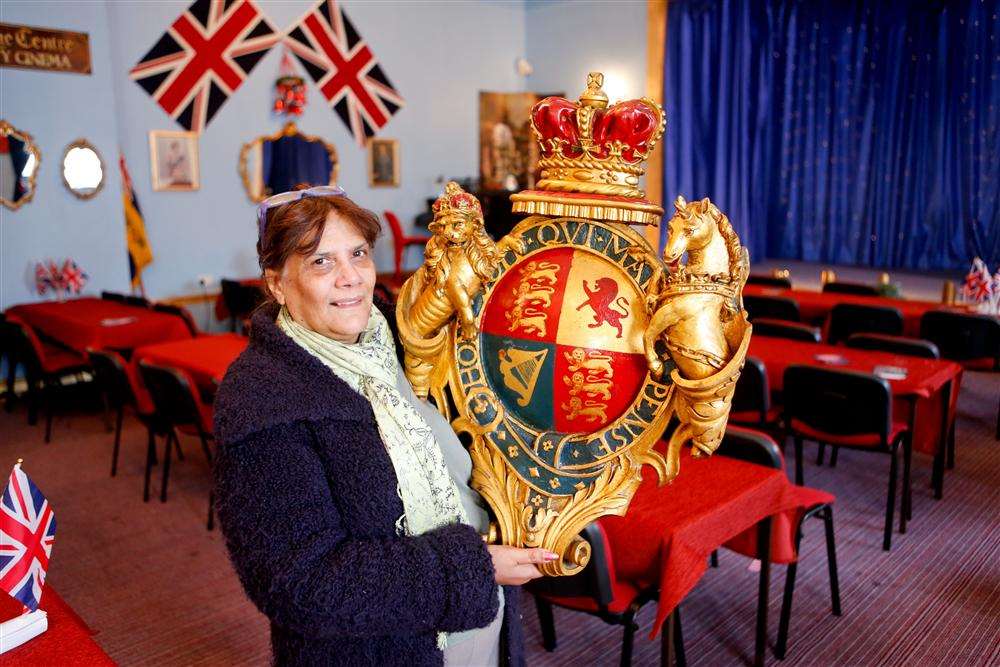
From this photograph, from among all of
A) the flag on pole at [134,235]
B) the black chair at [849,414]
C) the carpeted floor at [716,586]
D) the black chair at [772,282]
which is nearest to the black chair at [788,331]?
the carpeted floor at [716,586]

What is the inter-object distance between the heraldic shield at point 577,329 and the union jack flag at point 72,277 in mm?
6175

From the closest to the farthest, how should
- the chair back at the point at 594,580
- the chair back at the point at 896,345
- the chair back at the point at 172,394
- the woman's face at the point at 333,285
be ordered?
the woman's face at the point at 333,285
the chair back at the point at 594,580
the chair back at the point at 172,394
the chair back at the point at 896,345

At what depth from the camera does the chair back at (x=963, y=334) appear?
4.95 meters

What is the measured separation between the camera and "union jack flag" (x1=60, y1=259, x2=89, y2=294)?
6.39 metres

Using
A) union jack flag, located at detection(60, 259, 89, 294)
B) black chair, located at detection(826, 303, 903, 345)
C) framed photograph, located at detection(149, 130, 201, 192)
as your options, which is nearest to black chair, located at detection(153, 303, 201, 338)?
union jack flag, located at detection(60, 259, 89, 294)

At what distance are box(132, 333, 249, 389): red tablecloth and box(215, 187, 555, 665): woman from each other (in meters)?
2.90

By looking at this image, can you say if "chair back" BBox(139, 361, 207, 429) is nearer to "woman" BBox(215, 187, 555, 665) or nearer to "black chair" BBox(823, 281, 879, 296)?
"woman" BBox(215, 187, 555, 665)

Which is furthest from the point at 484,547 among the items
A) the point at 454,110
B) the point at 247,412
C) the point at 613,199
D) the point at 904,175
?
the point at 454,110

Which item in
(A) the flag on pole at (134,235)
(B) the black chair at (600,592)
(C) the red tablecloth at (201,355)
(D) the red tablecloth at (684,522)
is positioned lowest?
(B) the black chair at (600,592)

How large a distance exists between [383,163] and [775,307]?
5.46 m

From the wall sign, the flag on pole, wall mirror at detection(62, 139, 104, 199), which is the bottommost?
the flag on pole

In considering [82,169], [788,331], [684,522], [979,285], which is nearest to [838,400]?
[788,331]

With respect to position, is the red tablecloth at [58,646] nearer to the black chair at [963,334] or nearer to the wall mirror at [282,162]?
the black chair at [963,334]

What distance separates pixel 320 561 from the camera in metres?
1.14
